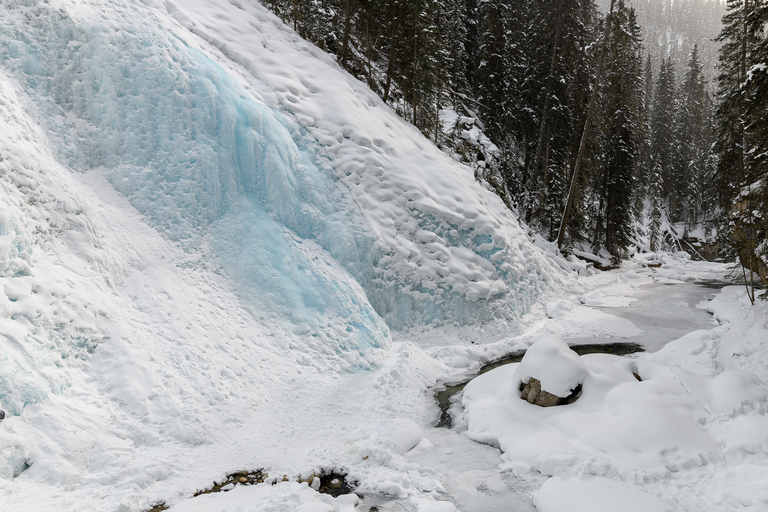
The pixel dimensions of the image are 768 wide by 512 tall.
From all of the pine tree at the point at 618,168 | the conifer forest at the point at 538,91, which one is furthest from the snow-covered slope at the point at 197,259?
the pine tree at the point at 618,168

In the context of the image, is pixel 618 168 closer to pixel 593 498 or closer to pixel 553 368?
pixel 553 368

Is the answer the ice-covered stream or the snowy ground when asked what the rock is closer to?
the snowy ground

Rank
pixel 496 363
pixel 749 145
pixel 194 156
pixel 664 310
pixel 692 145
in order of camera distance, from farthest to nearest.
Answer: pixel 692 145, pixel 664 310, pixel 749 145, pixel 496 363, pixel 194 156

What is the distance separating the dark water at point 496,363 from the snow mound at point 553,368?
1306 millimetres

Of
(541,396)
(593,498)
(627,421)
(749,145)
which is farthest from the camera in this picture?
(749,145)

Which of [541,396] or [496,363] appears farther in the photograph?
[496,363]

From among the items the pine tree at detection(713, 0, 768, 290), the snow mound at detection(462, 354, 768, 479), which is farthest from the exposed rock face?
the pine tree at detection(713, 0, 768, 290)

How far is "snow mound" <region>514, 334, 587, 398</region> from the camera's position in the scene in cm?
709

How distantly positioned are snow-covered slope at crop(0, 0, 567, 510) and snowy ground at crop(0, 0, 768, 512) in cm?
4

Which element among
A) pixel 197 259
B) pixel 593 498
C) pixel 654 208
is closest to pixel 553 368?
pixel 593 498

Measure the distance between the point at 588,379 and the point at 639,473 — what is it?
7.17 ft

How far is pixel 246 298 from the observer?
837cm

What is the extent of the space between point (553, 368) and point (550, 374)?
13cm

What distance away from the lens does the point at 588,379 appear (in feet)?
24.0
